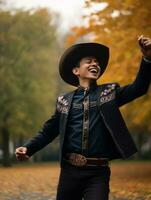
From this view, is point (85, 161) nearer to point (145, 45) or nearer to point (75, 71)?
point (75, 71)

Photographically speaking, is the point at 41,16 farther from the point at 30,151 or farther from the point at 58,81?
the point at 30,151

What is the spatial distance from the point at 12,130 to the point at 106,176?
105 ft

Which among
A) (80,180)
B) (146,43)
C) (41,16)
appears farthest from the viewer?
(41,16)

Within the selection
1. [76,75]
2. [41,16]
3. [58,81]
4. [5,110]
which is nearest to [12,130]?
[5,110]

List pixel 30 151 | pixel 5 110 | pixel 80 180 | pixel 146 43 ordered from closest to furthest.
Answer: pixel 146 43 < pixel 80 180 < pixel 30 151 < pixel 5 110

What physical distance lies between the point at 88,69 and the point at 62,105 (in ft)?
1.38

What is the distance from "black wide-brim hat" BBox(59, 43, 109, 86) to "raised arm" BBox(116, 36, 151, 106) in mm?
511

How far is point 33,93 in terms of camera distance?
37.8 m

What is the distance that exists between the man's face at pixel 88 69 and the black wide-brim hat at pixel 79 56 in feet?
0.22

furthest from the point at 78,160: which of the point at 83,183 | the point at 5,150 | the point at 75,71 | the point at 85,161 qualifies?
the point at 5,150

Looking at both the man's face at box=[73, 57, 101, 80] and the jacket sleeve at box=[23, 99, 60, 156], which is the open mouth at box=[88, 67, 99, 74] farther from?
the jacket sleeve at box=[23, 99, 60, 156]

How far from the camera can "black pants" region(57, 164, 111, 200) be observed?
4680mm

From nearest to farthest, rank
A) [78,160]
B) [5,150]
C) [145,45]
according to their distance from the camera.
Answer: [145,45]
[78,160]
[5,150]

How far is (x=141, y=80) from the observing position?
15.3 ft
